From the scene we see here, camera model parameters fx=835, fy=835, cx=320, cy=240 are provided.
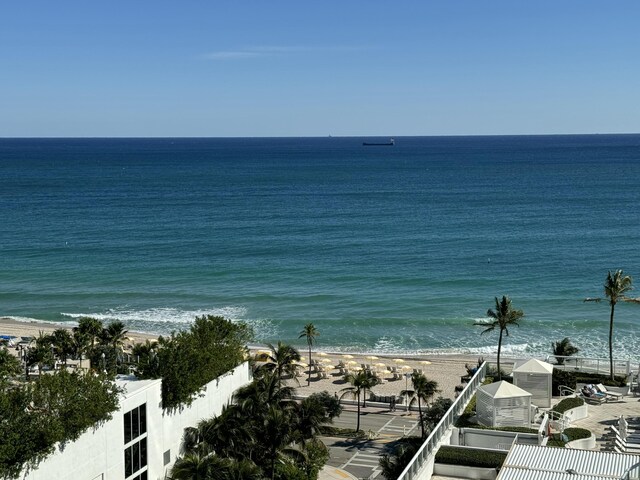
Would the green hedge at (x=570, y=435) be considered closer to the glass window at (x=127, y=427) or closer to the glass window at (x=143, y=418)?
the glass window at (x=143, y=418)

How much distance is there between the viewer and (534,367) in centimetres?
3403

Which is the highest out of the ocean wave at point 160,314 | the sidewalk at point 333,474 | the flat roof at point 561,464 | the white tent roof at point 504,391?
the flat roof at point 561,464

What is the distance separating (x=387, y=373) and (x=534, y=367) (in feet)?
65.3

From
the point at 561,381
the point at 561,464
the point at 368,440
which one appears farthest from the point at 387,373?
the point at 561,464

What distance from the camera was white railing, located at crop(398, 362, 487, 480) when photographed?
79.6ft

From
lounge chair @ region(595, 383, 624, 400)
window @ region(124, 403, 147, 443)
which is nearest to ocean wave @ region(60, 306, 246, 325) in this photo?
window @ region(124, 403, 147, 443)

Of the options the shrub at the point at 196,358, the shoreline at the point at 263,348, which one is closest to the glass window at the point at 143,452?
the shrub at the point at 196,358

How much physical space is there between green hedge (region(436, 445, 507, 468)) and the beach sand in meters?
22.2

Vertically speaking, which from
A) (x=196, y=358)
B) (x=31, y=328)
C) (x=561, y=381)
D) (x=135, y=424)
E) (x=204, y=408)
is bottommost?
(x=31, y=328)

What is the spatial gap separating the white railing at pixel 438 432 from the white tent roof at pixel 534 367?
206 centimetres

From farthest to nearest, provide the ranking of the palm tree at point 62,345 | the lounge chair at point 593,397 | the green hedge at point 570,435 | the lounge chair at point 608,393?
the palm tree at point 62,345
the lounge chair at point 608,393
the lounge chair at point 593,397
the green hedge at point 570,435

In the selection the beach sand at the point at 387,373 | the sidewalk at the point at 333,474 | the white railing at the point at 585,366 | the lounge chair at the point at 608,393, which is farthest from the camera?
the beach sand at the point at 387,373

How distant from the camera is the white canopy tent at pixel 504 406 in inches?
1200

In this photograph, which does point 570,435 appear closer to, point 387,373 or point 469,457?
point 469,457
